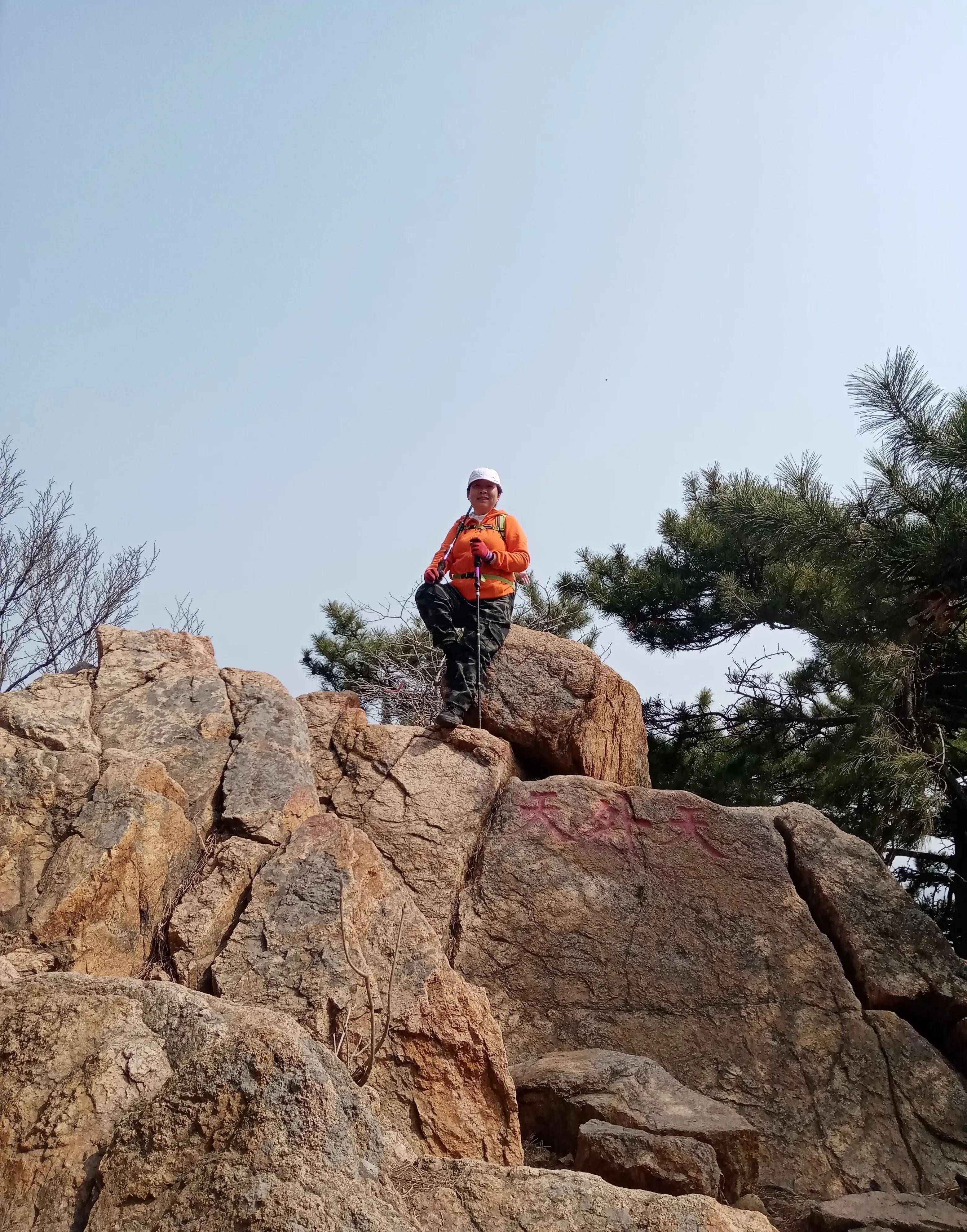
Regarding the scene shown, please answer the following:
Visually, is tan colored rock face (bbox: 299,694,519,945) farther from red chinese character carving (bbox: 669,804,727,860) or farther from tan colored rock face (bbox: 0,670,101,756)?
tan colored rock face (bbox: 0,670,101,756)

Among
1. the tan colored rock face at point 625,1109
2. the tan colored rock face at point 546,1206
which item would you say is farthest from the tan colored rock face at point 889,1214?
the tan colored rock face at point 546,1206

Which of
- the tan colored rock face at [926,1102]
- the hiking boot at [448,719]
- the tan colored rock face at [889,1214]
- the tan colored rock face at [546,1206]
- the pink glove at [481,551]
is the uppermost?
the pink glove at [481,551]

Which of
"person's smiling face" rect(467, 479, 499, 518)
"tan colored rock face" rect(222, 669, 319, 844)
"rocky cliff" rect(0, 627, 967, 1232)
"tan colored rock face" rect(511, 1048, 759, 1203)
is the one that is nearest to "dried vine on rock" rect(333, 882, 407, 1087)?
"rocky cliff" rect(0, 627, 967, 1232)

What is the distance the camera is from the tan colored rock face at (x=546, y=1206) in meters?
3.14

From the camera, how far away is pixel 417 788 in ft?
21.5

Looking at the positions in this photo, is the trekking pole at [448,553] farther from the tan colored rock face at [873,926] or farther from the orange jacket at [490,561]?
the tan colored rock face at [873,926]

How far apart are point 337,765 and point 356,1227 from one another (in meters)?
4.00

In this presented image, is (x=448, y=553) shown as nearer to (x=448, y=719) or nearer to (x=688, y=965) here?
(x=448, y=719)

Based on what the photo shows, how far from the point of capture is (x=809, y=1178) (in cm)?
514

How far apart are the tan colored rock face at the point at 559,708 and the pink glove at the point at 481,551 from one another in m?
0.61

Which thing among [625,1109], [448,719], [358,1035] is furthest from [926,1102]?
[448,719]

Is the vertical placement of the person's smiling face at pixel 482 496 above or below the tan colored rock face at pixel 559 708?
above

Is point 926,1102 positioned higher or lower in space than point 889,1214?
higher

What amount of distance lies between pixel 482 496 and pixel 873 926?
3.68 m
